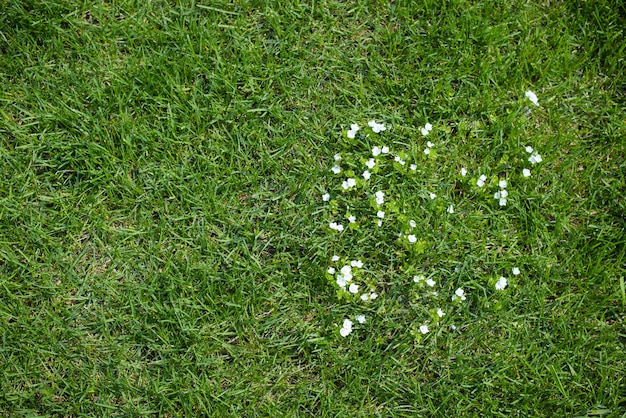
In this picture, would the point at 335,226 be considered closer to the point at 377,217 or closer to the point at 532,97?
the point at 377,217

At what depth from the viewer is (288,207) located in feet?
10.1

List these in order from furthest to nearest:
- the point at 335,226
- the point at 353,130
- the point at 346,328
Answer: the point at 353,130, the point at 335,226, the point at 346,328

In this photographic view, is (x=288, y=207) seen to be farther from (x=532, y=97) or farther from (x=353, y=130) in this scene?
(x=532, y=97)

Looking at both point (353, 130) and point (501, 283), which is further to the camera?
point (353, 130)

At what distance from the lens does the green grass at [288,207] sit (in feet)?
9.22

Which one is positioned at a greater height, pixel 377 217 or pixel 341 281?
pixel 377 217

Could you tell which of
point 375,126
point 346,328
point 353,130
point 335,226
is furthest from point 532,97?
point 346,328

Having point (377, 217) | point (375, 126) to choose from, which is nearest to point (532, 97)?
point (375, 126)

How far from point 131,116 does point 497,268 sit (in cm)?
197

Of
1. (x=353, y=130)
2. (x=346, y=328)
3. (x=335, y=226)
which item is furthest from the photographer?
(x=353, y=130)


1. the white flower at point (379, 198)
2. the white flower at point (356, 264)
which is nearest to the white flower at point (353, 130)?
the white flower at point (379, 198)

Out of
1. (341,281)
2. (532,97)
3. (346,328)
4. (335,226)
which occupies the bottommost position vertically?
(346,328)

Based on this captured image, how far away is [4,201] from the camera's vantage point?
302 centimetres

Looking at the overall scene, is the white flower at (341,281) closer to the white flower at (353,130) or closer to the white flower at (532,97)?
the white flower at (353,130)
